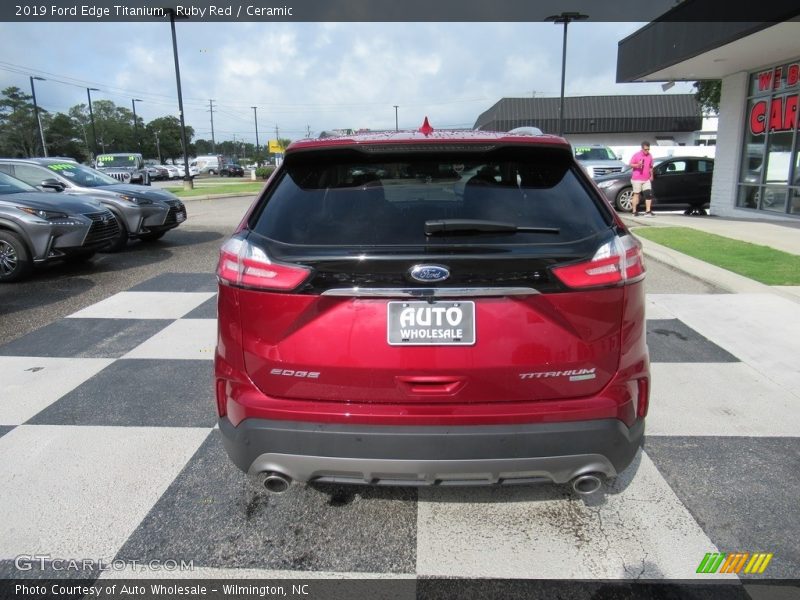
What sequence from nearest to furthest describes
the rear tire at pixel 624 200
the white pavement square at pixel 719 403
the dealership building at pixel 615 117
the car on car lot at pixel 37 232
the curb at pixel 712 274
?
1. the white pavement square at pixel 719 403
2. the curb at pixel 712 274
3. the car on car lot at pixel 37 232
4. the rear tire at pixel 624 200
5. the dealership building at pixel 615 117

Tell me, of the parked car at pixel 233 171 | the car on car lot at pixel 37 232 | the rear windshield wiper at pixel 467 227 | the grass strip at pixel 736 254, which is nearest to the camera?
the rear windshield wiper at pixel 467 227

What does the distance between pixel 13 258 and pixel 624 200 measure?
1468 cm

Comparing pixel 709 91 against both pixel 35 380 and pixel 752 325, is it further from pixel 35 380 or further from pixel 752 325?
pixel 35 380

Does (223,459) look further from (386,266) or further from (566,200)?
(566,200)

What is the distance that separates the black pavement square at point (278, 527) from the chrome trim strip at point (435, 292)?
1.16 metres

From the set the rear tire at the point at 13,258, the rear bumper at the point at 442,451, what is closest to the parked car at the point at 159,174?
the rear tire at the point at 13,258

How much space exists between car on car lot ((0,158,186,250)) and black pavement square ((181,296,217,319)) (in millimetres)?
4085

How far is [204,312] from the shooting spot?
6.12 meters

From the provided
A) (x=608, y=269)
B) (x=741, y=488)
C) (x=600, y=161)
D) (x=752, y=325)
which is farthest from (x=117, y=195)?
(x=600, y=161)

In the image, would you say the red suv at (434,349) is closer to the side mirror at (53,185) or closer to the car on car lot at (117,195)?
the side mirror at (53,185)

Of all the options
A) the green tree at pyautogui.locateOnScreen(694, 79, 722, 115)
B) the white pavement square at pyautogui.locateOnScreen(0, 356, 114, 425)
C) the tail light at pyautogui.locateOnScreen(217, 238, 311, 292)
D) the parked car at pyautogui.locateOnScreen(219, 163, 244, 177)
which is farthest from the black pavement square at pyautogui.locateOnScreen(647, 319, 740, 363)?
the parked car at pyautogui.locateOnScreen(219, 163, 244, 177)

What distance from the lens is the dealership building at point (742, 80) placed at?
1106 centimetres

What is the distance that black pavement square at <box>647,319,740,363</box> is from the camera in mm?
4668

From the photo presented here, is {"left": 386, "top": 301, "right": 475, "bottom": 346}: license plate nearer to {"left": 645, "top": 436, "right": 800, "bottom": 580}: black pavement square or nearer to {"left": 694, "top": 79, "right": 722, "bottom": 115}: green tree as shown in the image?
{"left": 645, "top": 436, "right": 800, "bottom": 580}: black pavement square
